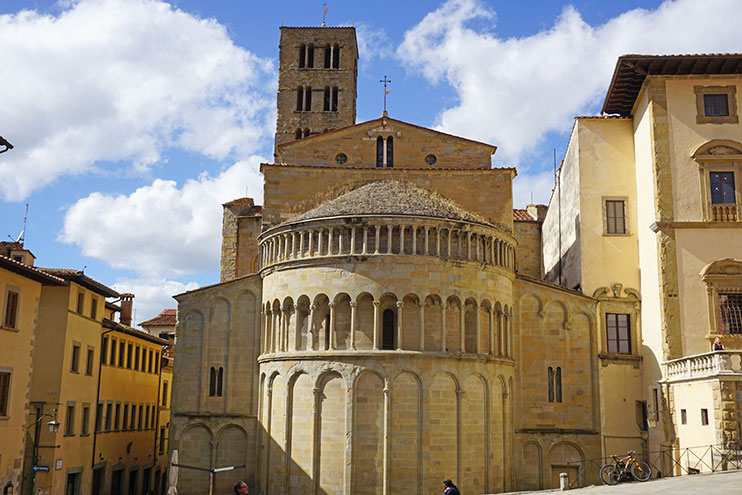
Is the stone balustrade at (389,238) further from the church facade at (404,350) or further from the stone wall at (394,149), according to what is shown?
the stone wall at (394,149)

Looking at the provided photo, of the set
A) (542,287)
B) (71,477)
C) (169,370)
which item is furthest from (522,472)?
(169,370)

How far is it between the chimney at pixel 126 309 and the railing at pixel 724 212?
33557mm

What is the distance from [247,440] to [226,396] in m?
2.11

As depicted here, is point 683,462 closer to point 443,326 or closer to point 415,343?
point 443,326

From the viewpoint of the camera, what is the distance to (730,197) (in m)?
28.7

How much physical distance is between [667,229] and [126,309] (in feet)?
108

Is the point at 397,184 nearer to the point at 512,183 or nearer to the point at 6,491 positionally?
the point at 512,183

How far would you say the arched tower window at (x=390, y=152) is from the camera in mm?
38719


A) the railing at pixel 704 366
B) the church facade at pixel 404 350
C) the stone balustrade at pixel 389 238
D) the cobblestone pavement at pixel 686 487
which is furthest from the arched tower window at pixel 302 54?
the cobblestone pavement at pixel 686 487

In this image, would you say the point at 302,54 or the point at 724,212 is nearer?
the point at 724,212

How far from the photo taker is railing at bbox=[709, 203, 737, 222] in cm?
2844

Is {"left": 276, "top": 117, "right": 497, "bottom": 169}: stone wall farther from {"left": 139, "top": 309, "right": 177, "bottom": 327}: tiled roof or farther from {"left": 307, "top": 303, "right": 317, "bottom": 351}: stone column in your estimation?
{"left": 139, "top": 309, "right": 177, "bottom": 327}: tiled roof

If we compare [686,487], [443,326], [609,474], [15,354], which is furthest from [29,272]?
[686,487]

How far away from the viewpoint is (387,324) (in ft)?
96.5
